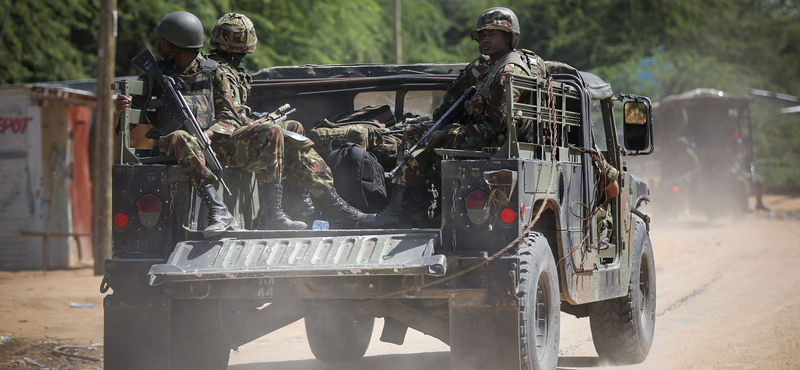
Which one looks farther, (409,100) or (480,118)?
(409,100)

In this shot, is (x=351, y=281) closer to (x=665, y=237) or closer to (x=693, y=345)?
(x=693, y=345)

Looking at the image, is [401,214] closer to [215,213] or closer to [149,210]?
[215,213]

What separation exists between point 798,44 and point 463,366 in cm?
3885

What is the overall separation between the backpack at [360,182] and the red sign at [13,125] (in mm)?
9891

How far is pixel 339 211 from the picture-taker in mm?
6973

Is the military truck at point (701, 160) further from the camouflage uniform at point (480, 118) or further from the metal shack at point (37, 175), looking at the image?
the camouflage uniform at point (480, 118)

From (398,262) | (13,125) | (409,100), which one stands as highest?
(13,125)

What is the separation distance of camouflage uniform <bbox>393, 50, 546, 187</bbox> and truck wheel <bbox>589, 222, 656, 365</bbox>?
2.07m

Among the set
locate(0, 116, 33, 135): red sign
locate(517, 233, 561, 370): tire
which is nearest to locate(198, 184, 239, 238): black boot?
locate(517, 233, 561, 370): tire

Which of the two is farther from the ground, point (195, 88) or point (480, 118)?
point (195, 88)

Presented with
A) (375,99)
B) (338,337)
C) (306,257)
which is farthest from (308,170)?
(338,337)

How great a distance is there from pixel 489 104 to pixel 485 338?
4.84 ft

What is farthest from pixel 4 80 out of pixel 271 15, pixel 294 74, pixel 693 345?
pixel 693 345

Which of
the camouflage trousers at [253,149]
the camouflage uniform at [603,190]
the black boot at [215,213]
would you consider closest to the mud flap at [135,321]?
the black boot at [215,213]
